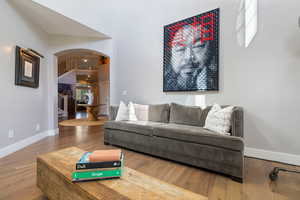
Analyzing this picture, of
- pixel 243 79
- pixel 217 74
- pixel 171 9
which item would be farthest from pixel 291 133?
pixel 171 9

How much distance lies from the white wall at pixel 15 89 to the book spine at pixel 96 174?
2.27 m

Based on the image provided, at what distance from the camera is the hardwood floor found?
4.39ft

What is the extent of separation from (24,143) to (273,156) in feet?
14.2

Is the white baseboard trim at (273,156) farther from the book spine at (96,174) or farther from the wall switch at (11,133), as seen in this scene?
the wall switch at (11,133)

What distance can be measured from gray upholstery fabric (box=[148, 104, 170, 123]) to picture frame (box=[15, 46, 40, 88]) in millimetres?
2471

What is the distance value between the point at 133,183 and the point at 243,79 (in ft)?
7.96

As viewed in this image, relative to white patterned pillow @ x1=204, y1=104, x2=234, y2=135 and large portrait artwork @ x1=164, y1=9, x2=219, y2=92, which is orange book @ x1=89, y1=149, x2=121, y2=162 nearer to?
white patterned pillow @ x1=204, y1=104, x2=234, y2=135

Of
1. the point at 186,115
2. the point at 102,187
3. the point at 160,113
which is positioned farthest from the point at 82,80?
the point at 102,187

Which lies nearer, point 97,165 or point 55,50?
point 97,165

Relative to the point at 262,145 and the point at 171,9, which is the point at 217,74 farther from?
the point at 171,9

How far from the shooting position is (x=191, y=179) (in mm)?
1609

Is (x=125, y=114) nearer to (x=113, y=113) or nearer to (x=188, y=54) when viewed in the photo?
(x=113, y=113)

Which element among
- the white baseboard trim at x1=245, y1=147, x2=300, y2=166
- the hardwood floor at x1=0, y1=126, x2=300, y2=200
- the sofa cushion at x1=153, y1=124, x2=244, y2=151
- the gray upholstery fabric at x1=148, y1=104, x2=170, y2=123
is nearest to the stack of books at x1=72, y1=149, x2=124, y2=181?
the hardwood floor at x1=0, y1=126, x2=300, y2=200

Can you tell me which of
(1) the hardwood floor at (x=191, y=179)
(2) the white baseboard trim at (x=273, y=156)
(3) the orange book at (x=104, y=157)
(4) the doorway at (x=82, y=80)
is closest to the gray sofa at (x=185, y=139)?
(1) the hardwood floor at (x=191, y=179)
